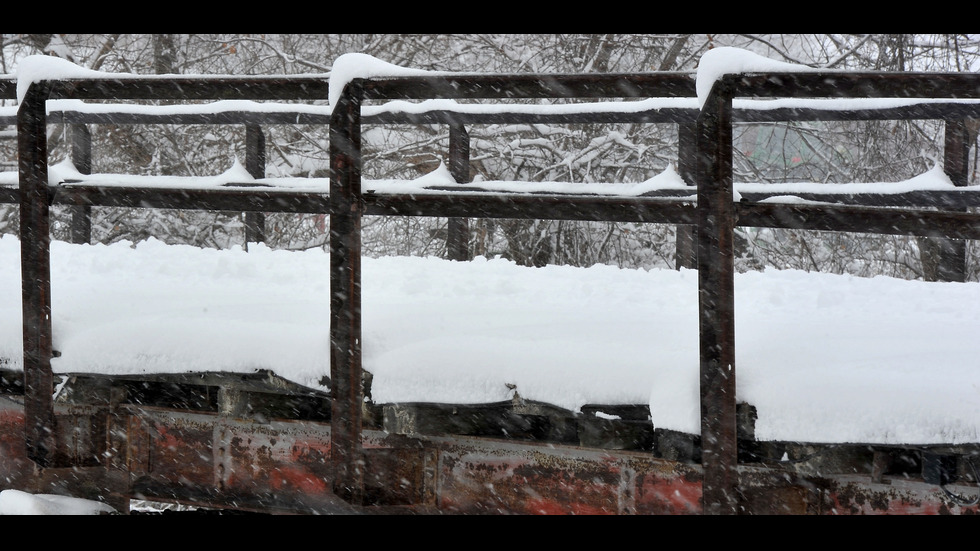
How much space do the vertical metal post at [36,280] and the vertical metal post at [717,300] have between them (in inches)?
100

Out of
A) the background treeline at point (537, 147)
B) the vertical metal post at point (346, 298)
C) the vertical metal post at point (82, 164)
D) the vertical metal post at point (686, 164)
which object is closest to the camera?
the vertical metal post at point (346, 298)

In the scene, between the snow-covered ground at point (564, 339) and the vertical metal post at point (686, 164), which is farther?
the vertical metal post at point (686, 164)

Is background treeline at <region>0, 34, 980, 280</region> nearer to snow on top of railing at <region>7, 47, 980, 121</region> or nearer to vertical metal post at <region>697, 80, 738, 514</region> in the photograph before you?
snow on top of railing at <region>7, 47, 980, 121</region>

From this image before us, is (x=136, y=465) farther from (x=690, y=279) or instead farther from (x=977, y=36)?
(x=977, y=36)

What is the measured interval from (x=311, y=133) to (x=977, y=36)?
7799 millimetres

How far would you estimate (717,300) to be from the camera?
9.04 feet

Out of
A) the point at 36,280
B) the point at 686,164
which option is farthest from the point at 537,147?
the point at 36,280

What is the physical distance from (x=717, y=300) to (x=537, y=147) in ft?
24.6

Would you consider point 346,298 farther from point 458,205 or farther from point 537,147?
point 537,147

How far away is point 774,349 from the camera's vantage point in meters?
3.23

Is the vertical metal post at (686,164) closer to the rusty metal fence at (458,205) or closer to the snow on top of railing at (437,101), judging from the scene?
the snow on top of railing at (437,101)

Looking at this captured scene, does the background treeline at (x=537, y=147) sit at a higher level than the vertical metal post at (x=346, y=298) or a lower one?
higher

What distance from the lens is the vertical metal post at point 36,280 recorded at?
3529 mm

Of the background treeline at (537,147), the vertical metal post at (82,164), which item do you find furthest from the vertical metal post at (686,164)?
the vertical metal post at (82,164)
